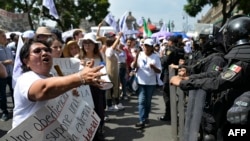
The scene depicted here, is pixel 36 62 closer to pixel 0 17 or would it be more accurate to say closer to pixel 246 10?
pixel 0 17

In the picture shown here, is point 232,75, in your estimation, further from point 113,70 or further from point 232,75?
point 113,70

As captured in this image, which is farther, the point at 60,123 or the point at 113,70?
the point at 113,70

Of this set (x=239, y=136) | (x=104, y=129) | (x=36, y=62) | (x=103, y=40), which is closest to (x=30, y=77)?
(x=36, y=62)

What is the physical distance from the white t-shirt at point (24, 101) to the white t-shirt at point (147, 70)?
4040 mm

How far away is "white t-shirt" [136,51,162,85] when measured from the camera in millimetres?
6371

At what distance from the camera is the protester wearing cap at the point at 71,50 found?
17.3 feet

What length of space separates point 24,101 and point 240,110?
1.83 m

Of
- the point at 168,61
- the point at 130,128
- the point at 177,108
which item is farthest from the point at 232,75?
the point at 168,61

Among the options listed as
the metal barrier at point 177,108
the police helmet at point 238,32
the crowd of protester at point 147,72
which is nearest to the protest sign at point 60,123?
the crowd of protester at point 147,72

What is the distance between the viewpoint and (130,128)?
21.4 ft

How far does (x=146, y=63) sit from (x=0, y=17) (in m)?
8.11

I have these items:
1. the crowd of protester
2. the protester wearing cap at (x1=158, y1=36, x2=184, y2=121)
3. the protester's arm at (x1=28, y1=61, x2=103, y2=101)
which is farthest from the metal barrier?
the protester's arm at (x1=28, y1=61, x2=103, y2=101)

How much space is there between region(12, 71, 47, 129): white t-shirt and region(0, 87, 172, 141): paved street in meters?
3.45

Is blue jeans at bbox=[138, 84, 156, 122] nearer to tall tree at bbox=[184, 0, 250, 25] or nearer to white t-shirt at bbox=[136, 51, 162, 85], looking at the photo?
white t-shirt at bbox=[136, 51, 162, 85]
